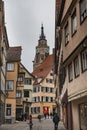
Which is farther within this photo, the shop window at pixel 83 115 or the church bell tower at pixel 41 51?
the church bell tower at pixel 41 51

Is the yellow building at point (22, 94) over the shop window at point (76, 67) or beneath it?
over

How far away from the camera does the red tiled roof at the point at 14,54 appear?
60.2 m

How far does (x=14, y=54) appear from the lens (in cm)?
6231

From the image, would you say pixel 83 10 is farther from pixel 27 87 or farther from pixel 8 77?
pixel 27 87

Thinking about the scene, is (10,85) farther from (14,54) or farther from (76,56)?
(76,56)

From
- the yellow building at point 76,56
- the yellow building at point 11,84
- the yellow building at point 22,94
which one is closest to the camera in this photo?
the yellow building at point 76,56

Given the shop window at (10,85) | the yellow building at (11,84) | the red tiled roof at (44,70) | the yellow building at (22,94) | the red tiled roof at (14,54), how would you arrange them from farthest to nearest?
1. the red tiled roof at (44,70)
2. the yellow building at (22,94)
3. the red tiled roof at (14,54)
4. the shop window at (10,85)
5. the yellow building at (11,84)

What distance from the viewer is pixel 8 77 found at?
59.1 metres

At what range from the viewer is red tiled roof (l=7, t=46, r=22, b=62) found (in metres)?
60.2

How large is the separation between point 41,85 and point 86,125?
79331mm

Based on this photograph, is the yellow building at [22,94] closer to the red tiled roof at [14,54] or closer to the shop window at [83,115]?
the red tiled roof at [14,54]

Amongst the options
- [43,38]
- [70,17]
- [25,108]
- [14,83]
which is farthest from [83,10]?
[43,38]

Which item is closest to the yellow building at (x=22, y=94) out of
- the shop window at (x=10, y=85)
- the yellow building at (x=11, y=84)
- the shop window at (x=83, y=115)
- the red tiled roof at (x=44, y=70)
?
the shop window at (x=10, y=85)

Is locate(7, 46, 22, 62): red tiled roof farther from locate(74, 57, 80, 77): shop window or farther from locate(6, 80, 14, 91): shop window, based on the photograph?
locate(74, 57, 80, 77): shop window
